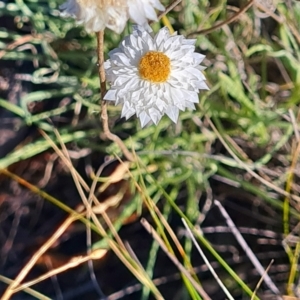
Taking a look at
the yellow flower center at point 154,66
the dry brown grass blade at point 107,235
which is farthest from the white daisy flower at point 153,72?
the dry brown grass blade at point 107,235

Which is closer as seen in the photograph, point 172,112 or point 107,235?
point 172,112

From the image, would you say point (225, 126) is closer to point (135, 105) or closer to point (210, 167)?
point (210, 167)

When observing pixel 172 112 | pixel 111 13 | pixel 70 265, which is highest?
pixel 111 13

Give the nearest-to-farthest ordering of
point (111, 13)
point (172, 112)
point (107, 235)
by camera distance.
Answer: point (111, 13)
point (172, 112)
point (107, 235)

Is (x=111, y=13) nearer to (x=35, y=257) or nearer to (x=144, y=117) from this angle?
(x=144, y=117)

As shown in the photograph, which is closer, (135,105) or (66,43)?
(135,105)

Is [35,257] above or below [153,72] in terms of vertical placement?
below

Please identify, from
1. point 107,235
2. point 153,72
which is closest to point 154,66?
point 153,72

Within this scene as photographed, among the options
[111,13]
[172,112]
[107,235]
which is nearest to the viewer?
[111,13]

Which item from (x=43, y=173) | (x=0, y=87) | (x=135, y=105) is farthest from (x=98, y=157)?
(x=135, y=105)
